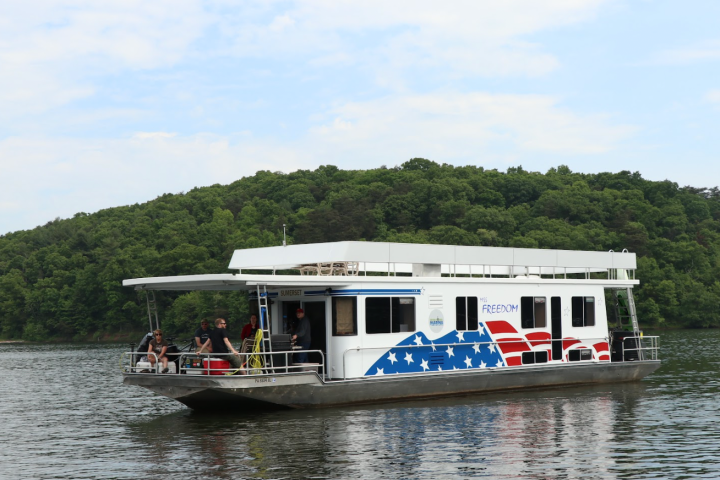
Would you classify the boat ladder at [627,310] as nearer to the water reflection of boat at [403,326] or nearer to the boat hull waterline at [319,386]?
the water reflection of boat at [403,326]

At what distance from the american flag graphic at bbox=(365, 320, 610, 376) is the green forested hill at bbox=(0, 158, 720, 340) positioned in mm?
56403

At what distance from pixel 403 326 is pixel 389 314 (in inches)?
21.7

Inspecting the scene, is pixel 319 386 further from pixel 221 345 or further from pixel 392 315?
pixel 392 315

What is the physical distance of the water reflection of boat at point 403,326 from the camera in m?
18.7

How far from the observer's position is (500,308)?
73.7ft

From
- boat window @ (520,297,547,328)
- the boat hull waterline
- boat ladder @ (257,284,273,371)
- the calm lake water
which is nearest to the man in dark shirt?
the boat hull waterline

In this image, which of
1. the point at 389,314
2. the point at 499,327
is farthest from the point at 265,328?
the point at 499,327

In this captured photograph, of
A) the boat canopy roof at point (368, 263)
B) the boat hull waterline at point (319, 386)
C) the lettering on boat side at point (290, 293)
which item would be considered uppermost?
the boat canopy roof at point (368, 263)

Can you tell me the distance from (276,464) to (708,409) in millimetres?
11743

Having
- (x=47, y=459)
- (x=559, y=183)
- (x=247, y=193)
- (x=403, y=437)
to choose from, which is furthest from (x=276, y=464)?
(x=247, y=193)

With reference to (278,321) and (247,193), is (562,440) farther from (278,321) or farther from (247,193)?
(247,193)

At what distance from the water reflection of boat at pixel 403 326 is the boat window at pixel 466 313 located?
0.10ft

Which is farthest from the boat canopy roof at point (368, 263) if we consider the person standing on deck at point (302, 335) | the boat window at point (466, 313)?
the boat window at point (466, 313)

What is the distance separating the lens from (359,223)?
112 meters
